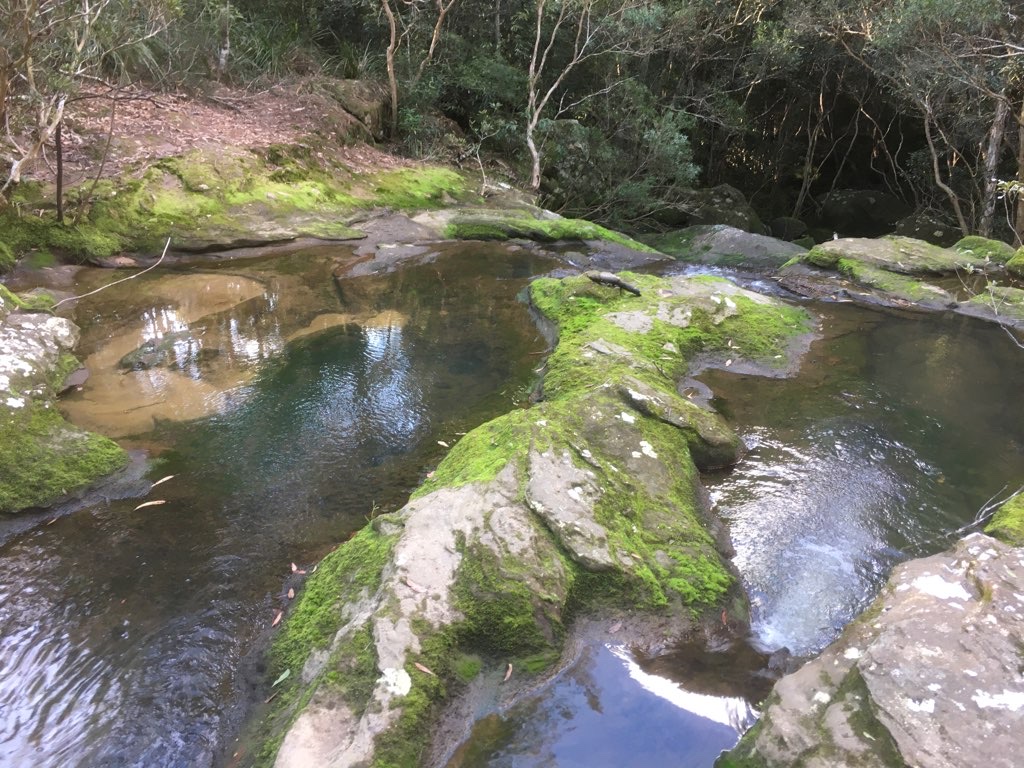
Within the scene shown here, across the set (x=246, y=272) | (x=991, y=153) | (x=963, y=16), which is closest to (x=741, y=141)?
(x=991, y=153)

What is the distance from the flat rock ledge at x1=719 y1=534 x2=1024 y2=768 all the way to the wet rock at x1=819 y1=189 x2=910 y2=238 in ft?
56.2

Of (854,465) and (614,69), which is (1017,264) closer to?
(854,465)

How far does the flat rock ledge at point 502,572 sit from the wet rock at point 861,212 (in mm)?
15776

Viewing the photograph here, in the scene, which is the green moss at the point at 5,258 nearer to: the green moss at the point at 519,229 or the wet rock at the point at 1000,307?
the green moss at the point at 519,229

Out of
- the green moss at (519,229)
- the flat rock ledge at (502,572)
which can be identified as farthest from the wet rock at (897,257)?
the flat rock ledge at (502,572)

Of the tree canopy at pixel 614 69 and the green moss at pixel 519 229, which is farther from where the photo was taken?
the tree canopy at pixel 614 69

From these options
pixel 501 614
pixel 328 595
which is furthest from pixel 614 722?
pixel 328 595

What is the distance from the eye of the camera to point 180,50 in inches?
424

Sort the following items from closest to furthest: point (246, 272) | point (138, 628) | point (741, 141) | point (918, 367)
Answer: point (138, 628) → point (918, 367) → point (246, 272) → point (741, 141)

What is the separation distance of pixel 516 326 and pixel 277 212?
14.0 feet

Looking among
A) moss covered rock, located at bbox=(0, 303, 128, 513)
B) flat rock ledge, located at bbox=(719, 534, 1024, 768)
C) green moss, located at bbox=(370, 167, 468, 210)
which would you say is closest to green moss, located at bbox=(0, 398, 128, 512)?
moss covered rock, located at bbox=(0, 303, 128, 513)

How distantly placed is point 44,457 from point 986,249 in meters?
11.1

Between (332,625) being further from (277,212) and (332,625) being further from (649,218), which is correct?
(649,218)

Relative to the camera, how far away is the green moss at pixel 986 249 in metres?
9.19
